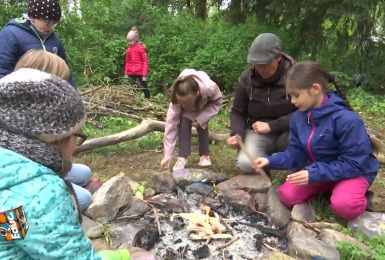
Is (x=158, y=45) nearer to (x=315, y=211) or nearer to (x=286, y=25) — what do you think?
(x=286, y=25)

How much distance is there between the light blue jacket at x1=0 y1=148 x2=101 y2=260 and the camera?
4.17ft

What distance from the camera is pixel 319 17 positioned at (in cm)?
819

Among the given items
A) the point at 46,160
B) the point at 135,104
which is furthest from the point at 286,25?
the point at 46,160

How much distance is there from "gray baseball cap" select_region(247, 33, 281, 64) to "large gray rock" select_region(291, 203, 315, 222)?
1.15 meters

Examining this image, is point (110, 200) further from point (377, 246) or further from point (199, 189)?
point (377, 246)

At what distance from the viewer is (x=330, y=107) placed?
3.06 meters

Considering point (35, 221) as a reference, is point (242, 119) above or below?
below

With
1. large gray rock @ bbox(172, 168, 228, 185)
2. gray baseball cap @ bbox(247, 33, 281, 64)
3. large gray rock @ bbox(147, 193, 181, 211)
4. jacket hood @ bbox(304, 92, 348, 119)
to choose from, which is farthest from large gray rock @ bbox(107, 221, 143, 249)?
gray baseball cap @ bbox(247, 33, 281, 64)

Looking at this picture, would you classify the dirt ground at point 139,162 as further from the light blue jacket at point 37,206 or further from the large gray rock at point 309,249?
the light blue jacket at point 37,206

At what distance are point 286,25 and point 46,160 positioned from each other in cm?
803

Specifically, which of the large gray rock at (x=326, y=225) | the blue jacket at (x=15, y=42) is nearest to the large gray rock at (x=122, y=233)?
the blue jacket at (x=15, y=42)

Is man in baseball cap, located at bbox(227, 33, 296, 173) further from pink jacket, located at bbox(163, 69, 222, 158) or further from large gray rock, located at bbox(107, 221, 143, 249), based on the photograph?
large gray rock, located at bbox(107, 221, 143, 249)

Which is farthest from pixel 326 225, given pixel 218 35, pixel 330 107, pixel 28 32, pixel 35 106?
pixel 218 35

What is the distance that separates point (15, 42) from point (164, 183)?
1.51 m
